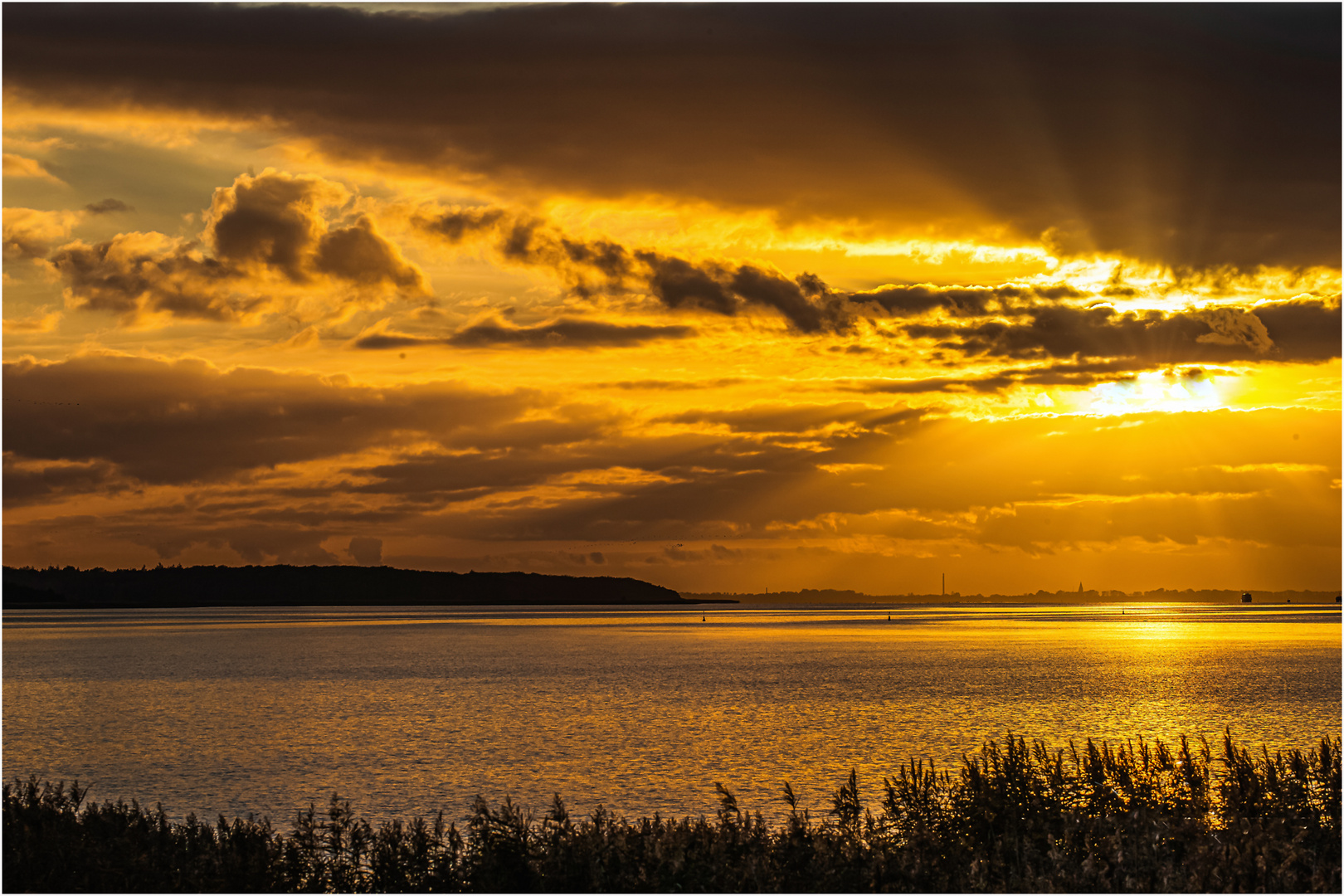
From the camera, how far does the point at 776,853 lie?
22188 mm

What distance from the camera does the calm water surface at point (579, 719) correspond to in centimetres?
4475

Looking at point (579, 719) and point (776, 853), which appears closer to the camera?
point (776, 853)

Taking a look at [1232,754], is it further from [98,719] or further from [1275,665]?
[1275,665]

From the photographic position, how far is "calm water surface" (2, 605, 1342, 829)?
147 ft

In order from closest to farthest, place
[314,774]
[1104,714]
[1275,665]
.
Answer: [314,774]
[1104,714]
[1275,665]

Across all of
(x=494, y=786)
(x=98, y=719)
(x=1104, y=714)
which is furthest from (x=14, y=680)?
(x=1104, y=714)

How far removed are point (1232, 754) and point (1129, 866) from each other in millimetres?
10193

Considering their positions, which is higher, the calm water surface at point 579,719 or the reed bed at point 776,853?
the reed bed at point 776,853

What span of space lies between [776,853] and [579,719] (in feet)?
154

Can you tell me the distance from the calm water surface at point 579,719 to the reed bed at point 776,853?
13.0 m

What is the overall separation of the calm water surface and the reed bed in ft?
42.5

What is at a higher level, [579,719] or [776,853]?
[776,853]

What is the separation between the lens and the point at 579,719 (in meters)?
67.8

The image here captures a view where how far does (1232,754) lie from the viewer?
29016mm
